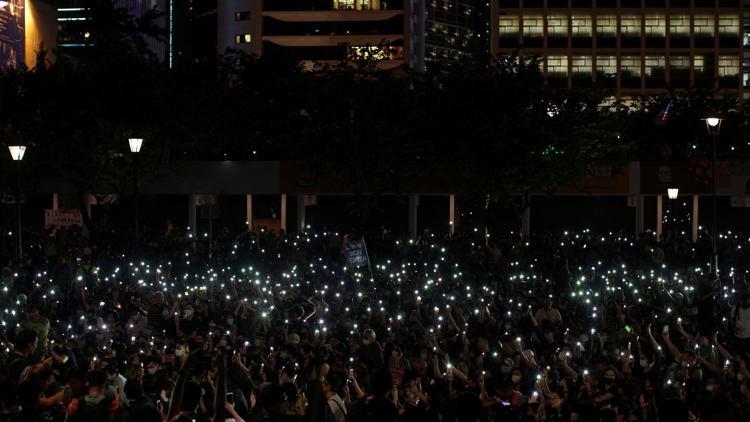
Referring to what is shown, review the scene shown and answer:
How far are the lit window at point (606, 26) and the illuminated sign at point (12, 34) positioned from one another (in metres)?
64.7

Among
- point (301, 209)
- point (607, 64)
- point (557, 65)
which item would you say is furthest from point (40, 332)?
point (607, 64)

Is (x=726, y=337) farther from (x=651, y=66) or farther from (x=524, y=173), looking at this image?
(x=651, y=66)

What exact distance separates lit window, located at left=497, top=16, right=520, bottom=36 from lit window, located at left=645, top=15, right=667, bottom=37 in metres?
12.6

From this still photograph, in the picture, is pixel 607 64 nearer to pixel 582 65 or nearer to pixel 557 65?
pixel 582 65

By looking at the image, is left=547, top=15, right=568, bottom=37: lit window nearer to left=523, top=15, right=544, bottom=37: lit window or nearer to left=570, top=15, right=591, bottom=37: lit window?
left=523, top=15, right=544, bottom=37: lit window

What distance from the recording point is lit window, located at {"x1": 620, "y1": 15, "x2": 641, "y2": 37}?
330 feet

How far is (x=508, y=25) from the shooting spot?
10025cm

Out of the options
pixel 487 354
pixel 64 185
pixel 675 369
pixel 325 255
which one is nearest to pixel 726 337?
pixel 675 369

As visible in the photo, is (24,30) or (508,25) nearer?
(24,30)

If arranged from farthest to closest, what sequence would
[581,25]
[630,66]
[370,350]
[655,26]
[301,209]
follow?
[630,66], [655,26], [581,25], [301,209], [370,350]

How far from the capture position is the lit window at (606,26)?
330ft

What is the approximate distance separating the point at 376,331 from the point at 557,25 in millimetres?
85317

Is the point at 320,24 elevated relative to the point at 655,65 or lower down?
elevated

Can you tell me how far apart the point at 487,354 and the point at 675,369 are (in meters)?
2.72
